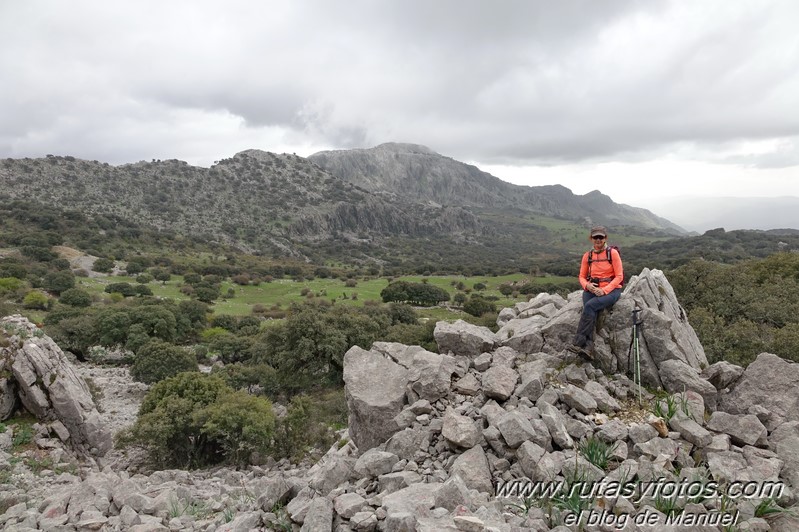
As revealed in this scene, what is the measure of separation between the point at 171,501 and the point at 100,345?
46.9 meters

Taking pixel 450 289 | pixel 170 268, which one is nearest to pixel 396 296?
pixel 450 289

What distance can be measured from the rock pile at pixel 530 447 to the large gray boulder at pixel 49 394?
12601 millimetres

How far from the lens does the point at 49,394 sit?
75.7ft

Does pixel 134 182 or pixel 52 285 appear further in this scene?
pixel 134 182

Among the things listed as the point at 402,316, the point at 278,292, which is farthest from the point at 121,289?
the point at 402,316

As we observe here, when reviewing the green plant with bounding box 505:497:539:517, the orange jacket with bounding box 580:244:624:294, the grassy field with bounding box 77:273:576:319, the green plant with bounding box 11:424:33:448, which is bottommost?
the grassy field with bounding box 77:273:576:319

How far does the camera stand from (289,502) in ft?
28.7

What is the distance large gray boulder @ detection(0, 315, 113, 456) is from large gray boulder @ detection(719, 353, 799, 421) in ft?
97.5

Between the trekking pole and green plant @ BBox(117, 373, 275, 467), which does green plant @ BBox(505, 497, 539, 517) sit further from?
green plant @ BBox(117, 373, 275, 467)

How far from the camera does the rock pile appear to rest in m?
7.21

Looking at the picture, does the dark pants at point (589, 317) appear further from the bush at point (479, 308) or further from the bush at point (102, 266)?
the bush at point (102, 266)

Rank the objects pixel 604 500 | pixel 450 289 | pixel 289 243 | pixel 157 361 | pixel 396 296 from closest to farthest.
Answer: pixel 604 500 → pixel 157 361 → pixel 396 296 → pixel 450 289 → pixel 289 243

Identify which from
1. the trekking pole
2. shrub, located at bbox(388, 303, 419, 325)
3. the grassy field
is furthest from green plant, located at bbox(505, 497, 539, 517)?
the grassy field

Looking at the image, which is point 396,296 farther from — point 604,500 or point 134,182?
point 134,182
